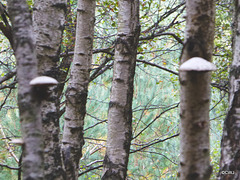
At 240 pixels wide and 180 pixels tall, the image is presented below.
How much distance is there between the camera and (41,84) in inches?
35.2

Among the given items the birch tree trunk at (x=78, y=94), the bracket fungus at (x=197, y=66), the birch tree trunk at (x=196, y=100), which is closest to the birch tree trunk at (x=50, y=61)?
the birch tree trunk at (x=78, y=94)

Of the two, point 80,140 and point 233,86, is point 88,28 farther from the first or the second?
point 233,86

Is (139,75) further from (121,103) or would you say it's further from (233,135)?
(233,135)

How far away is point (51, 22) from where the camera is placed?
Answer: 182cm

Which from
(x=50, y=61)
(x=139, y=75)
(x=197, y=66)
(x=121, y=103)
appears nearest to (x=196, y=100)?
(x=197, y=66)

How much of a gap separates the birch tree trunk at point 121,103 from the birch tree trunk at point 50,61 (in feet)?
2.38

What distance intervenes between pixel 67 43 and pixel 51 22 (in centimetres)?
291

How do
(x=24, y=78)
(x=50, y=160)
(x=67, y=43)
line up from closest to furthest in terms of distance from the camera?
(x=24, y=78) → (x=50, y=160) → (x=67, y=43)

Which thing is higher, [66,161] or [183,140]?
[183,140]

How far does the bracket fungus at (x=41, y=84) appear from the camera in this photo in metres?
0.89

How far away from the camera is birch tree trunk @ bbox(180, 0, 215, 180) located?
1028 mm

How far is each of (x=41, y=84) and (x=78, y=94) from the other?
4.74 feet

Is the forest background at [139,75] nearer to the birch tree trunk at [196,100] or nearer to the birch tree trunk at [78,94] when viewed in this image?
the birch tree trunk at [78,94]

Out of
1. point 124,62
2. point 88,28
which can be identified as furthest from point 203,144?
point 88,28
